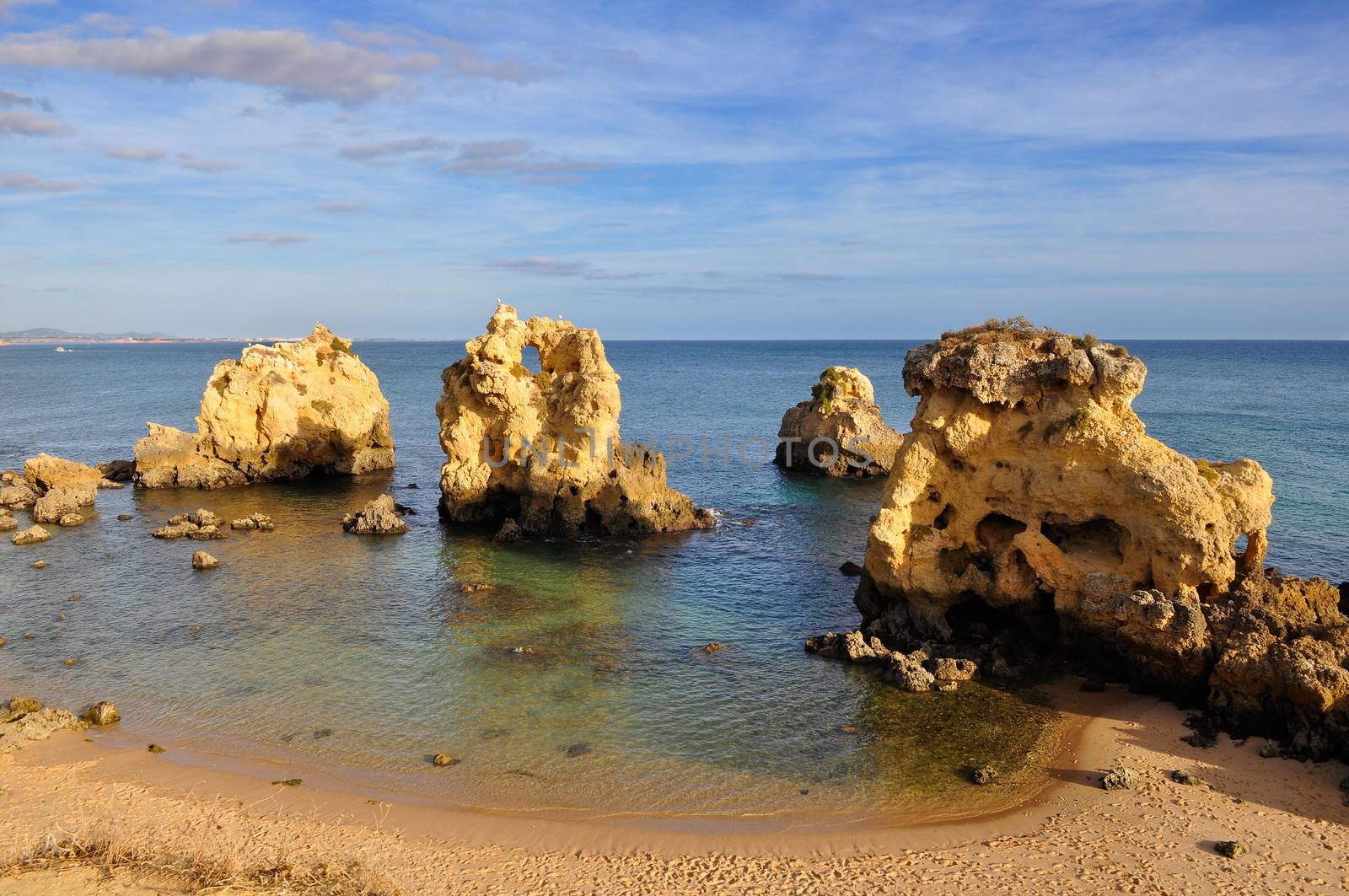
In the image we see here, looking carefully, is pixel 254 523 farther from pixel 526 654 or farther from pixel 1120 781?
pixel 1120 781

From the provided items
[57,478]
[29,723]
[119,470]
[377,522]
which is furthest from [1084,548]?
[119,470]

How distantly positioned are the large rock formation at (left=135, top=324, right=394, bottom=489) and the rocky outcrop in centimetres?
3001

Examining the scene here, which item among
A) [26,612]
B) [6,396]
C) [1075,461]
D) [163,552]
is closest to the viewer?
[1075,461]

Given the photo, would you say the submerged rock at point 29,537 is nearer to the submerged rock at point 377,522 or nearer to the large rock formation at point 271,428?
the large rock formation at point 271,428

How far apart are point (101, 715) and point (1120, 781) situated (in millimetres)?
26286

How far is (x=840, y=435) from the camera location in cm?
6125

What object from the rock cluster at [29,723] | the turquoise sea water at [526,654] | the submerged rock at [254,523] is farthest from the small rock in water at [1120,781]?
the submerged rock at [254,523]

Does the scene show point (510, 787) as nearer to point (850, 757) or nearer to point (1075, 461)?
point (850, 757)

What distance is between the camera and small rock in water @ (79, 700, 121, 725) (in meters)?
24.1

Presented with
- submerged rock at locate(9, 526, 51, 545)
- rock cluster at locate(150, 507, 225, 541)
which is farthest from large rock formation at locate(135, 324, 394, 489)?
submerged rock at locate(9, 526, 51, 545)

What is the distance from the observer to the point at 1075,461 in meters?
25.6

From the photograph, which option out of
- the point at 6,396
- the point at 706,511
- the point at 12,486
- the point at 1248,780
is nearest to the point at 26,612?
the point at 12,486

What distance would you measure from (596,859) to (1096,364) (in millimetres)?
18893

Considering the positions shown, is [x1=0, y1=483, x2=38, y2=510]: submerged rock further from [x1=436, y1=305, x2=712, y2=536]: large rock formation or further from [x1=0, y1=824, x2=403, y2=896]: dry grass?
[x1=0, y1=824, x2=403, y2=896]: dry grass
